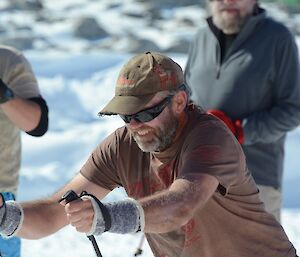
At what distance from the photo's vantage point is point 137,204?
7.32ft

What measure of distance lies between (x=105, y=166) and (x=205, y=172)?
0.55m

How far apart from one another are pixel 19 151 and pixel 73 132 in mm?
5212

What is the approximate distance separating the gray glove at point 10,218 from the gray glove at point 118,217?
1.49ft

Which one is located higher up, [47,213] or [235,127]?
[47,213]

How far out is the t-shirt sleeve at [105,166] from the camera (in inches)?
111

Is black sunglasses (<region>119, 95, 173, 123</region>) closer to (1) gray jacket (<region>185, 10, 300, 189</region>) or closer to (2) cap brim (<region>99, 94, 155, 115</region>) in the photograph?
(2) cap brim (<region>99, 94, 155, 115</region>)

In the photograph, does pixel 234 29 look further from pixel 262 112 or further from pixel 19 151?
pixel 19 151

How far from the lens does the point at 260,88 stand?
13.4 ft

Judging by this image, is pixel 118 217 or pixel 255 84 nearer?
pixel 118 217

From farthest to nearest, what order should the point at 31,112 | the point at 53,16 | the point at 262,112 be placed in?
the point at 53,16
the point at 262,112
the point at 31,112

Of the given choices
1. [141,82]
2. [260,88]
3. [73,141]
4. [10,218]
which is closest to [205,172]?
[141,82]

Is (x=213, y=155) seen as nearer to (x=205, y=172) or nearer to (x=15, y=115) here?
(x=205, y=172)

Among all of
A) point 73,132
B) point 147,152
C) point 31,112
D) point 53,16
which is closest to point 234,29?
point 31,112

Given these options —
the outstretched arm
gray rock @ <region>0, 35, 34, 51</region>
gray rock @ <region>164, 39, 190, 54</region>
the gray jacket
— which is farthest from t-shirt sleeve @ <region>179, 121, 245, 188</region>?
gray rock @ <region>0, 35, 34, 51</region>
